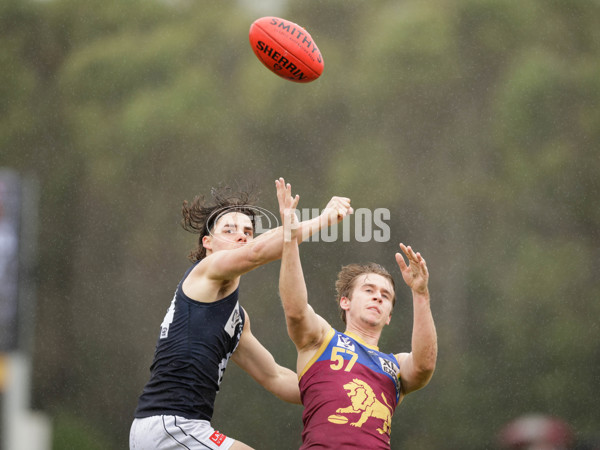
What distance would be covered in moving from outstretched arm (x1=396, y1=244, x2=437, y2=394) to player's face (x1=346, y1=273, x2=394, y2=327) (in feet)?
0.61

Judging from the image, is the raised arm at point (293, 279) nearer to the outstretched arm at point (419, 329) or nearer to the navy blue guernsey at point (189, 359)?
the navy blue guernsey at point (189, 359)

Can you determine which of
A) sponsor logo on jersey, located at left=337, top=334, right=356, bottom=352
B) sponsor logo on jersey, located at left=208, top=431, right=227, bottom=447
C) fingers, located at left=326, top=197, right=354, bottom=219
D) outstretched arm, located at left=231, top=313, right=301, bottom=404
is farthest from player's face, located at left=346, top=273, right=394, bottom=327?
sponsor logo on jersey, located at left=208, top=431, right=227, bottom=447

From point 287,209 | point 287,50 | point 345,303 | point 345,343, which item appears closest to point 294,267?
point 287,209

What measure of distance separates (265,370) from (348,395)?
0.62 meters

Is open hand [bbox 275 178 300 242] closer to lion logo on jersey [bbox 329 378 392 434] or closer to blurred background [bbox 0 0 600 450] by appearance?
lion logo on jersey [bbox 329 378 392 434]

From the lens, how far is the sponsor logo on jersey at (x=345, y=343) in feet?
10.4

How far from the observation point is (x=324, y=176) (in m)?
7.62

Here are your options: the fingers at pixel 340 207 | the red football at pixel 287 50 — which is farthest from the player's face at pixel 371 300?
the red football at pixel 287 50

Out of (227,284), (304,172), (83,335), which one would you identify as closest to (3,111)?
(83,335)

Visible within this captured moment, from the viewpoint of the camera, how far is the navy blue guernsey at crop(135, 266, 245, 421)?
9.81 feet

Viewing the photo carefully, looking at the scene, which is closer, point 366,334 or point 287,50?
point 366,334

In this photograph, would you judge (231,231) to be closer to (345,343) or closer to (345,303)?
(345,303)

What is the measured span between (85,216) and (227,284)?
4646mm

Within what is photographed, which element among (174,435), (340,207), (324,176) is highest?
(324,176)
